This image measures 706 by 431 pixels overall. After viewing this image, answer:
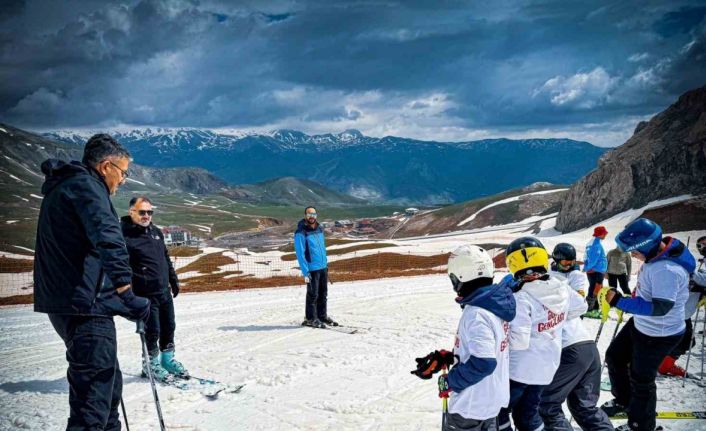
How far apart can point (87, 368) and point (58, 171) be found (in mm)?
1845

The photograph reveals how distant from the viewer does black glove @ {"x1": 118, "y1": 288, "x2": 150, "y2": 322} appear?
477cm

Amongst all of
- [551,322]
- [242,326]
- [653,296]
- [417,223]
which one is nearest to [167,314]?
[242,326]

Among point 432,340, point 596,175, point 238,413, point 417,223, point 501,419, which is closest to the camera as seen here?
point 501,419

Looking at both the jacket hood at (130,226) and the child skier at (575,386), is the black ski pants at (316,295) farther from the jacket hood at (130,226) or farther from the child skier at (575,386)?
the child skier at (575,386)

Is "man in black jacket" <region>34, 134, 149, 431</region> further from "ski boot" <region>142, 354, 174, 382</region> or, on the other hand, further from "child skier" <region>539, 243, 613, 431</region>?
"child skier" <region>539, 243, 613, 431</region>

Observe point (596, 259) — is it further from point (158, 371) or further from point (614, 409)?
point (158, 371)

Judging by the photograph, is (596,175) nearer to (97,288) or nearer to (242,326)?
(242,326)

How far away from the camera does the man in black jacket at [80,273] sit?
4.41m

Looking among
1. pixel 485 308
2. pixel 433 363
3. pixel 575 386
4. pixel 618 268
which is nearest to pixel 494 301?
pixel 485 308

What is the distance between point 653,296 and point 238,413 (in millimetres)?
5665

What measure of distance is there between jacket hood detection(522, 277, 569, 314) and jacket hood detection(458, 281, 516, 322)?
807 mm

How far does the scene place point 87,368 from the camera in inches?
175

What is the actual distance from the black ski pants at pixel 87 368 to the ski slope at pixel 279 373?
2.21m

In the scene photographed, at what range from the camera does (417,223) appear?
477 ft
